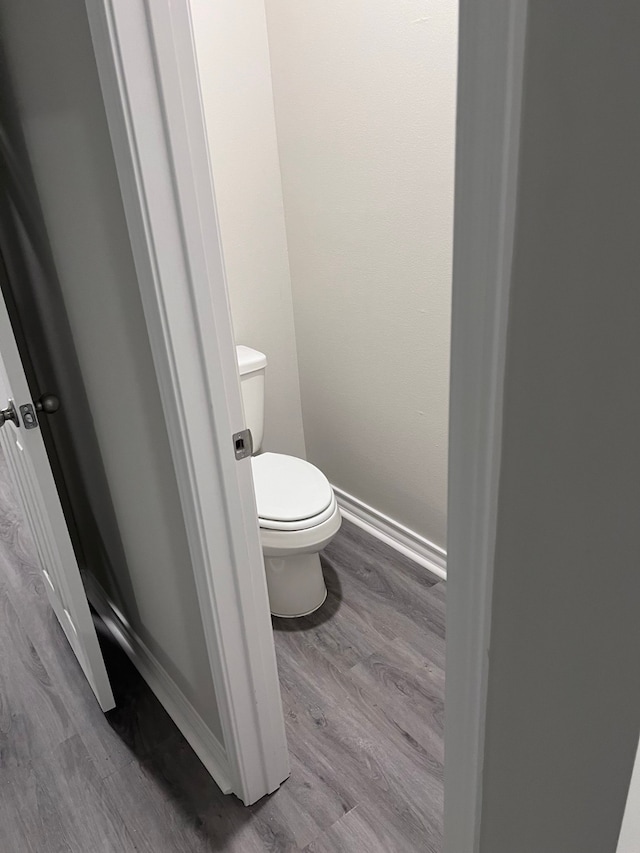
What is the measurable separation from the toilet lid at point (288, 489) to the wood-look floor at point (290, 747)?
362mm

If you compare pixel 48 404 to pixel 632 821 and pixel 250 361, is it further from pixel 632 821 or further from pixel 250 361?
pixel 632 821

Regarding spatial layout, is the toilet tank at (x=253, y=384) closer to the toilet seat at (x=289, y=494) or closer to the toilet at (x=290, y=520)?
the toilet at (x=290, y=520)

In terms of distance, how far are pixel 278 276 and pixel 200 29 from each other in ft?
2.58

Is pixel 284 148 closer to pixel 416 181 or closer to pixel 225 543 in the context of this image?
pixel 416 181

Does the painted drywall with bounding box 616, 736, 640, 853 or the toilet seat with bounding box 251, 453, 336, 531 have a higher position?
the painted drywall with bounding box 616, 736, 640, 853

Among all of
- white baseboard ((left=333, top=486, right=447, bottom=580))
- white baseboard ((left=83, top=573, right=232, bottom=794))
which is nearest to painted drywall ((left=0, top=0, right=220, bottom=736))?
white baseboard ((left=83, top=573, right=232, bottom=794))

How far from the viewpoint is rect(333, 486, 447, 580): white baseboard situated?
7.25 ft

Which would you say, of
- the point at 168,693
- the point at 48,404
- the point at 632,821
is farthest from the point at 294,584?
the point at 632,821

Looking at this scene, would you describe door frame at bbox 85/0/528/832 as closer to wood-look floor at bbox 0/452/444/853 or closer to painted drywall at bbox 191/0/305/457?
wood-look floor at bbox 0/452/444/853

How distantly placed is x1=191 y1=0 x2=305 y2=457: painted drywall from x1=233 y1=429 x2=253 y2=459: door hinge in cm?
112

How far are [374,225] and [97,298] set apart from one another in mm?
977

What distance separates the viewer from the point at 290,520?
1.90 m

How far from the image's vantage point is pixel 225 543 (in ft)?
4.10

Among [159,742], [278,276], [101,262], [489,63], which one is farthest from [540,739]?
[278,276]
